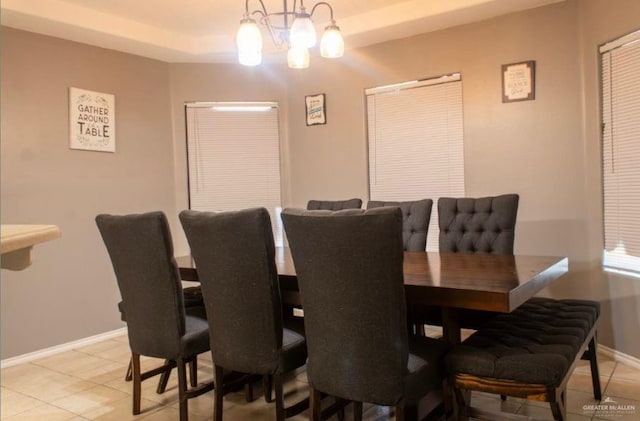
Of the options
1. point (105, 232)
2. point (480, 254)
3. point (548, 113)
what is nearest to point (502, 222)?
point (480, 254)

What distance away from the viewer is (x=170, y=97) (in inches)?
180

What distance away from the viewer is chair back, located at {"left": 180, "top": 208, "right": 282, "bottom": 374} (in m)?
1.96

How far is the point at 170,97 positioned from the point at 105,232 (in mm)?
2509

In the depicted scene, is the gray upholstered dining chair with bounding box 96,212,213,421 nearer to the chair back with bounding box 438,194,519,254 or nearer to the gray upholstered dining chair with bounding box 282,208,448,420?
the gray upholstered dining chair with bounding box 282,208,448,420

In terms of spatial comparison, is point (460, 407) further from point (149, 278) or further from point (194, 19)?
point (194, 19)

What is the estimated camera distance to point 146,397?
2.77m

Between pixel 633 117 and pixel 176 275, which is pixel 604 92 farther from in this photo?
pixel 176 275

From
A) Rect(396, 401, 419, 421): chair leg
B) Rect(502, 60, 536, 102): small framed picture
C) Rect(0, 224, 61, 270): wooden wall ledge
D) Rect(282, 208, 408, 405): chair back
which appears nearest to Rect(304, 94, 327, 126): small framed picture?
Rect(502, 60, 536, 102): small framed picture

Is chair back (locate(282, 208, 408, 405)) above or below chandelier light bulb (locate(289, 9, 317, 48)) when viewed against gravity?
below

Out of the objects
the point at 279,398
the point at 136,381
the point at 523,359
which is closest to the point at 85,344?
the point at 136,381

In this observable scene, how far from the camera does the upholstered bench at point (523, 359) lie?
65.4 inches

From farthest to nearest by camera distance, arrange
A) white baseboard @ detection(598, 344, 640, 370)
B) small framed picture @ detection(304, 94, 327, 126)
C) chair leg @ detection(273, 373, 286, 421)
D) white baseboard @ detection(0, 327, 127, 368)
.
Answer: small framed picture @ detection(304, 94, 327, 126), white baseboard @ detection(0, 327, 127, 368), white baseboard @ detection(598, 344, 640, 370), chair leg @ detection(273, 373, 286, 421)

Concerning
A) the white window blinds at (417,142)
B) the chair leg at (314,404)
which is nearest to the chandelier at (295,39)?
the white window blinds at (417,142)

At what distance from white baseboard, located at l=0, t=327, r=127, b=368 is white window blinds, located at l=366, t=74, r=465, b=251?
2603 millimetres
